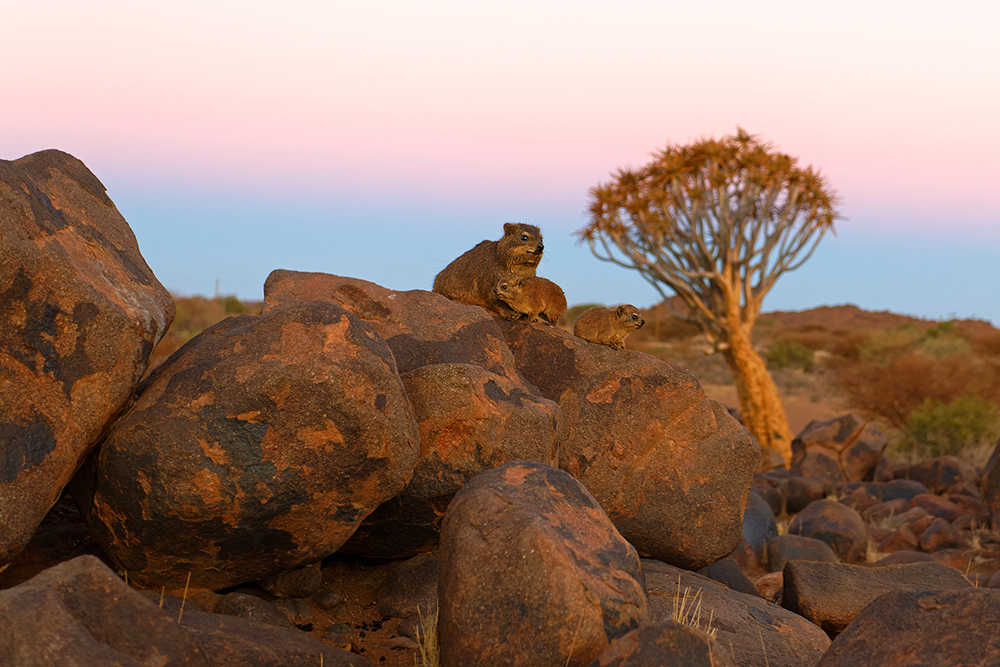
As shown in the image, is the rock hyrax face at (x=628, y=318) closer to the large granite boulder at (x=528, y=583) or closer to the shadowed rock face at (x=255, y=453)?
the shadowed rock face at (x=255, y=453)

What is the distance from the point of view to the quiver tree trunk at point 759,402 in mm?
16875

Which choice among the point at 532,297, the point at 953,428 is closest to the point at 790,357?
the point at 953,428

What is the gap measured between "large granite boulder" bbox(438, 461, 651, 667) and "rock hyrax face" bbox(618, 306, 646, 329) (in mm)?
3129

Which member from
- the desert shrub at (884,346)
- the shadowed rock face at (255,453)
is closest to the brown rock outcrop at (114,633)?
the shadowed rock face at (255,453)

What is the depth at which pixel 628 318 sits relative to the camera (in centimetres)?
720

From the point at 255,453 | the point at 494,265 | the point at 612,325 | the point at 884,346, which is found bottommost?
the point at 255,453

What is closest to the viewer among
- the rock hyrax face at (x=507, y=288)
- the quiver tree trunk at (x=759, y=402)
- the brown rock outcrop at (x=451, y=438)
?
the brown rock outcrop at (x=451, y=438)

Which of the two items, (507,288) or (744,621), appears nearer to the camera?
(744,621)

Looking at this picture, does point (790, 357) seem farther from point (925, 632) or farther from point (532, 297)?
point (925, 632)

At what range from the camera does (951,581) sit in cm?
686

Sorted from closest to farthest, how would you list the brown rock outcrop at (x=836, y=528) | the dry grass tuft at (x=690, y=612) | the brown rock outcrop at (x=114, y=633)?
the brown rock outcrop at (x=114, y=633)
the dry grass tuft at (x=690, y=612)
the brown rock outcrop at (x=836, y=528)

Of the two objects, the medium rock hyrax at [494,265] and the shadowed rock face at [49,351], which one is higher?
the medium rock hyrax at [494,265]

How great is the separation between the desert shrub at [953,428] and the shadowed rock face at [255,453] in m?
14.7

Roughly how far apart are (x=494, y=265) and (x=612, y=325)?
112 cm
